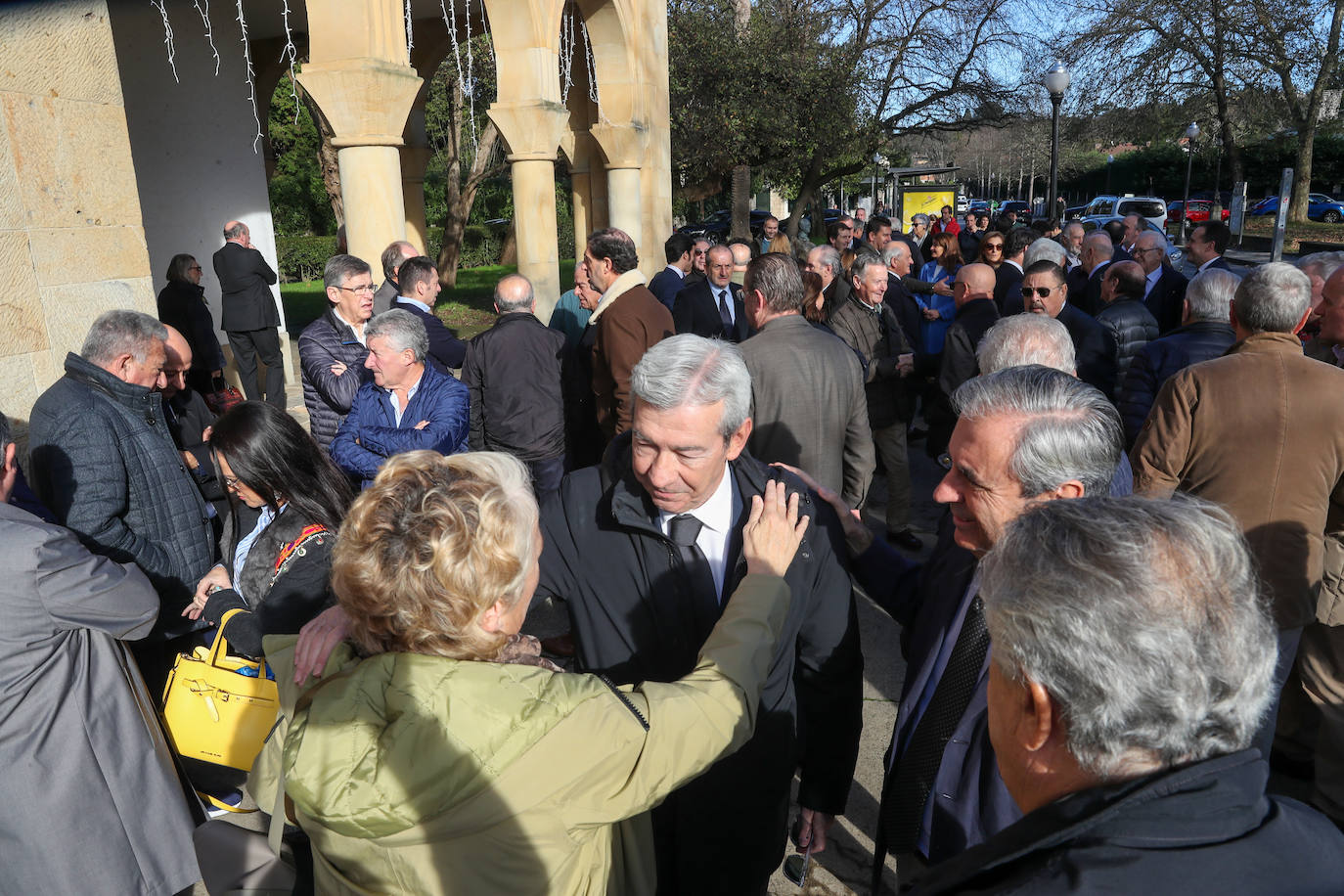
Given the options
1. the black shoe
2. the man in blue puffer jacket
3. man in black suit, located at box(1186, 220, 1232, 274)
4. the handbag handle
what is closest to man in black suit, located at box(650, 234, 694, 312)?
the black shoe

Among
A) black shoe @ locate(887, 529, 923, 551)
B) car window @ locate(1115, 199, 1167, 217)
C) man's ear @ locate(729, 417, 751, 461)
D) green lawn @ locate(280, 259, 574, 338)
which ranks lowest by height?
black shoe @ locate(887, 529, 923, 551)

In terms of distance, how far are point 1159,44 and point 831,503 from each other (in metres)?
31.4

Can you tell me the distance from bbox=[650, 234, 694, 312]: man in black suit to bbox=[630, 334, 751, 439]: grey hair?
5226 mm

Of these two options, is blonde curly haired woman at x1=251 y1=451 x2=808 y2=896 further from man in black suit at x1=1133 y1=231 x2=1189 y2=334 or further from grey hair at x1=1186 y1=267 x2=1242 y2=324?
man in black suit at x1=1133 y1=231 x2=1189 y2=334

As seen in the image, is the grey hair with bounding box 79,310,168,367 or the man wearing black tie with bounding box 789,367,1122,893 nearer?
the man wearing black tie with bounding box 789,367,1122,893

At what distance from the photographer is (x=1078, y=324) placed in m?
5.07

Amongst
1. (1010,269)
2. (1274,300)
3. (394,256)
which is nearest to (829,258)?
(1010,269)

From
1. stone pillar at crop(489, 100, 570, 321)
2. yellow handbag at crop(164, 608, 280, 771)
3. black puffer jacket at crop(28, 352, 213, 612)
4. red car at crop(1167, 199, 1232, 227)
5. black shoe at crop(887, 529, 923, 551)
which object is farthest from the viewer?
red car at crop(1167, 199, 1232, 227)

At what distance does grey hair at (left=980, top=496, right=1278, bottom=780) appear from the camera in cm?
107

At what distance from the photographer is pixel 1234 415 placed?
2990mm

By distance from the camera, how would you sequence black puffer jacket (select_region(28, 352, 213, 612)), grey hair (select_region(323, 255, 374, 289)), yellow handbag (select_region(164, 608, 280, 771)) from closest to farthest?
yellow handbag (select_region(164, 608, 280, 771)) < black puffer jacket (select_region(28, 352, 213, 612)) < grey hair (select_region(323, 255, 374, 289))

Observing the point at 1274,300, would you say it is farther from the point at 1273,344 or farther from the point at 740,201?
the point at 740,201

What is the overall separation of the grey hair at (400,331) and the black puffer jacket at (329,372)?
2.40 feet

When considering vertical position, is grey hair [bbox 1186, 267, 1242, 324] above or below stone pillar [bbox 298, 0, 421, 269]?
below
